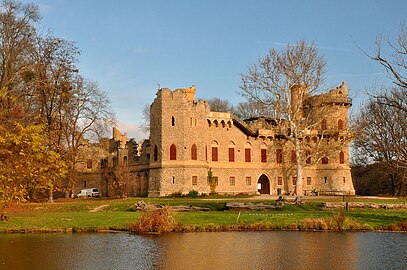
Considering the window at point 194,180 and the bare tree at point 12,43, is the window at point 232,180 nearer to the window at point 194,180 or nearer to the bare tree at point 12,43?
the window at point 194,180

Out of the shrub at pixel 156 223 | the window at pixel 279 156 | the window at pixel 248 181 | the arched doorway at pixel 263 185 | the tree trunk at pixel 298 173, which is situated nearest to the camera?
the shrub at pixel 156 223

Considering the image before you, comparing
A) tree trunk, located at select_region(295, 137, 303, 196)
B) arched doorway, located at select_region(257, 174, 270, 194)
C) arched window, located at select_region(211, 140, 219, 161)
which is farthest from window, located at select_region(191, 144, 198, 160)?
arched doorway, located at select_region(257, 174, 270, 194)

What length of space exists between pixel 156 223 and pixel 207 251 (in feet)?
17.0

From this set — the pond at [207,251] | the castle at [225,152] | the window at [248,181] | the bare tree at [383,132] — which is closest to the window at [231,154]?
the castle at [225,152]

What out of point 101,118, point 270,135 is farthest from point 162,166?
point 270,135

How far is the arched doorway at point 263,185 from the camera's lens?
52344 millimetres

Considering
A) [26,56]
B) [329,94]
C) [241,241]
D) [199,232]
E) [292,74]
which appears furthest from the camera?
[329,94]

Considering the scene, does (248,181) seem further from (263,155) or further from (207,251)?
(207,251)

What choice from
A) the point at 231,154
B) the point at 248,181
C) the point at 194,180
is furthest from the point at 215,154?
the point at 194,180

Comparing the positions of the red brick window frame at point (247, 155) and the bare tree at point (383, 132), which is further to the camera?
the red brick window frame at point (247, 155)

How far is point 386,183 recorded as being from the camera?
58.3 m

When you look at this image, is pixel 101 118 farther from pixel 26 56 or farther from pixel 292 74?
pixel 292 74

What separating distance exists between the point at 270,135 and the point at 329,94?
23.9 ft

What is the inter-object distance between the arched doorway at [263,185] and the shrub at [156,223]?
31.8 meters
